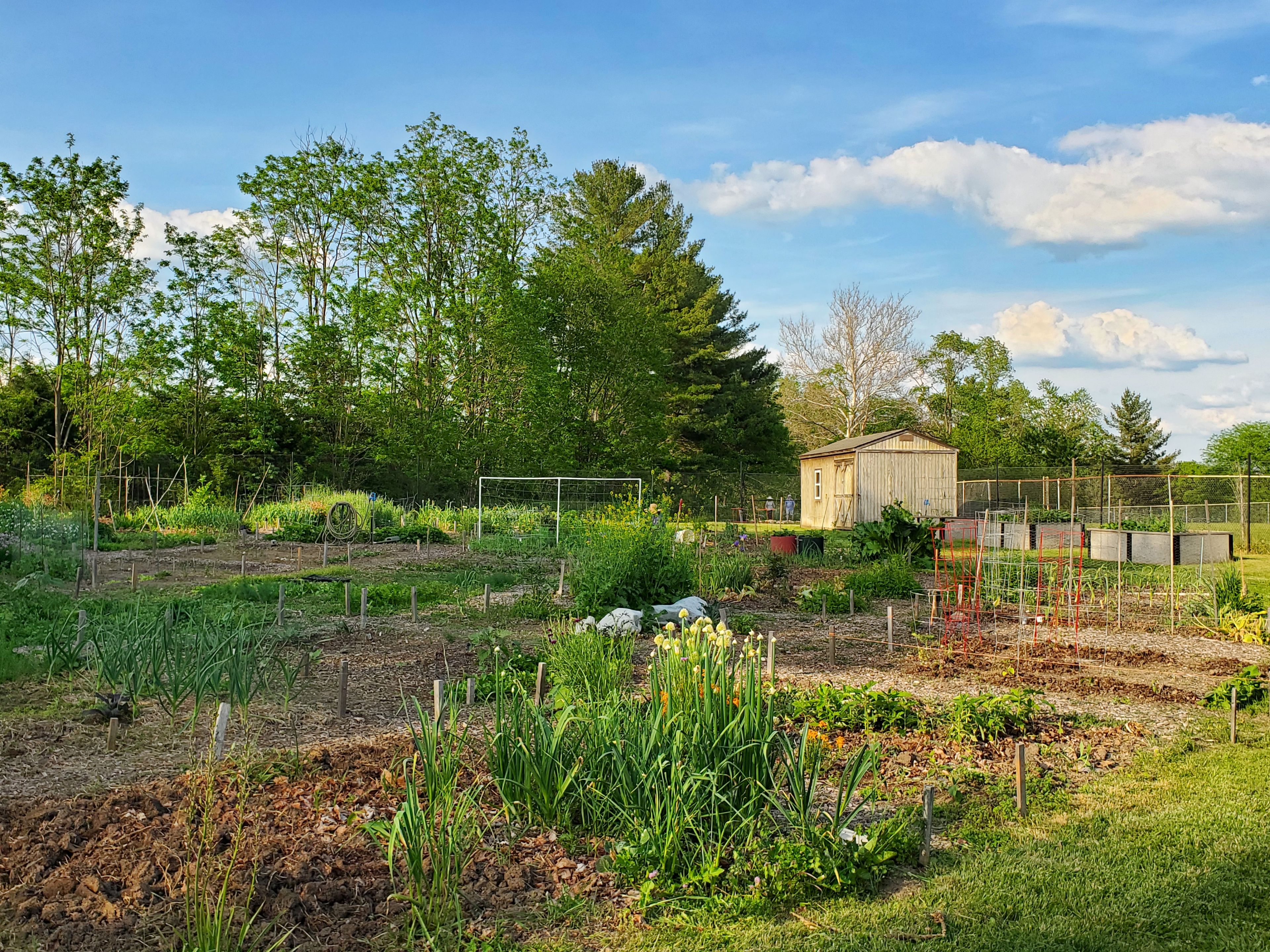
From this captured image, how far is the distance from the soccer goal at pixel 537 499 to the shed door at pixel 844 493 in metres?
5.97

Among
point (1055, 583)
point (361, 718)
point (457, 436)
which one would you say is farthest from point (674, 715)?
point (457, 436)

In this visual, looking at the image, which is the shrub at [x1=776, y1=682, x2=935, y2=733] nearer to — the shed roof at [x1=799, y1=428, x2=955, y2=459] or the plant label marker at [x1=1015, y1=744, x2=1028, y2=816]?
the plant label marker at [x1=1015, y1=744, x2=1028, y2=816]

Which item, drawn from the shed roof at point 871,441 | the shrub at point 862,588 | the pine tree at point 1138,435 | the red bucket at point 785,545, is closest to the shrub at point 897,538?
the red bucket at point 785,545

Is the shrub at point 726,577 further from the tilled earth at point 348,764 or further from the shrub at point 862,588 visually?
the tilled earth at point 348,764

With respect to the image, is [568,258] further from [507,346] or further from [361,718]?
[361,718]

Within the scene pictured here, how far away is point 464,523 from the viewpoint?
1772cm

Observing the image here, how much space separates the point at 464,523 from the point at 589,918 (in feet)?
50.4

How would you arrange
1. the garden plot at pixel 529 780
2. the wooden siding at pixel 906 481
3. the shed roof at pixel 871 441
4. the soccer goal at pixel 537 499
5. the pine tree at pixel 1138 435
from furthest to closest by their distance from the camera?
the pine tree at pixel 1138 435, the shed roof at pixel 871 441, the wooden siding at pixel 906 481, the soccer goal at pixel 537 499, the garden plot at pixel 529 780

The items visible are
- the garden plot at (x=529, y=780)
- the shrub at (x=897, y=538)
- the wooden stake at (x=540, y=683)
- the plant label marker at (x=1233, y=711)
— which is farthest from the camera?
the shrub at (x=897, y=538)

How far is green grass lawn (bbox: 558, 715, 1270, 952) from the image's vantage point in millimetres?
2635

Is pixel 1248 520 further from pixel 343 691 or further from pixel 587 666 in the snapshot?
pixel 343 691

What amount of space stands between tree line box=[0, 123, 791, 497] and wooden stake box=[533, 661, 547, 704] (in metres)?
17.9

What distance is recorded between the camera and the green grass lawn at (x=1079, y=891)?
263cm

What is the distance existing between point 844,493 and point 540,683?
20975 millimetres
